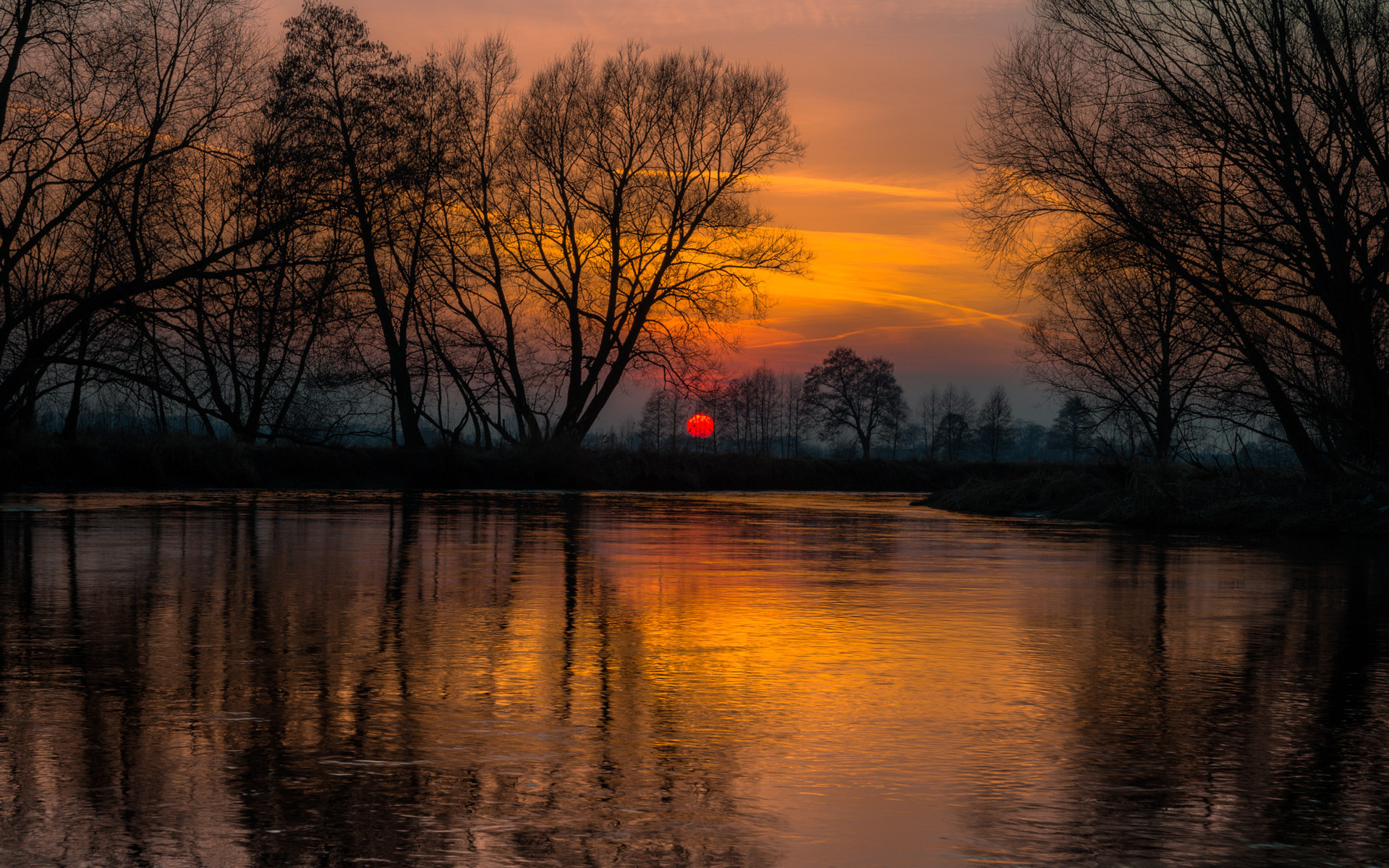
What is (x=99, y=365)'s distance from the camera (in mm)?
19828

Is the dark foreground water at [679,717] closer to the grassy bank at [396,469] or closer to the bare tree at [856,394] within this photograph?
the grassy bank at [396,469]

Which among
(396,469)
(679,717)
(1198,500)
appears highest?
(396,469)

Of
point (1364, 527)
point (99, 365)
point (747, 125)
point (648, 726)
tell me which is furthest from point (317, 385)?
point (648, 726)

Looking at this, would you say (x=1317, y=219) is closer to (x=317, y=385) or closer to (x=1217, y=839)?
(x=1217, y=839)

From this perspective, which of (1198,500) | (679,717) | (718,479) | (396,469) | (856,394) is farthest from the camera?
(856,394)

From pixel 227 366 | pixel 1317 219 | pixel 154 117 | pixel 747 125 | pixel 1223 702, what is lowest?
pixel 1223 702

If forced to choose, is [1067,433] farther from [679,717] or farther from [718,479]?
[679,717]

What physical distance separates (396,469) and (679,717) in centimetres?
3403

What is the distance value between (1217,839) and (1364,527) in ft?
56.1

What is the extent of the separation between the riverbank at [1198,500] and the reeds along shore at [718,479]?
0.09ft

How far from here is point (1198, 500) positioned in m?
21.9

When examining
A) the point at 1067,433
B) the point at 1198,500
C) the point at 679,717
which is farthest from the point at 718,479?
the point at 1067,433

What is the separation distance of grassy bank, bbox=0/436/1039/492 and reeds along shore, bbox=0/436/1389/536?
39 mm

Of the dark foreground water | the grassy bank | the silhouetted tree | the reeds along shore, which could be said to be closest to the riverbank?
the reeds along shore
